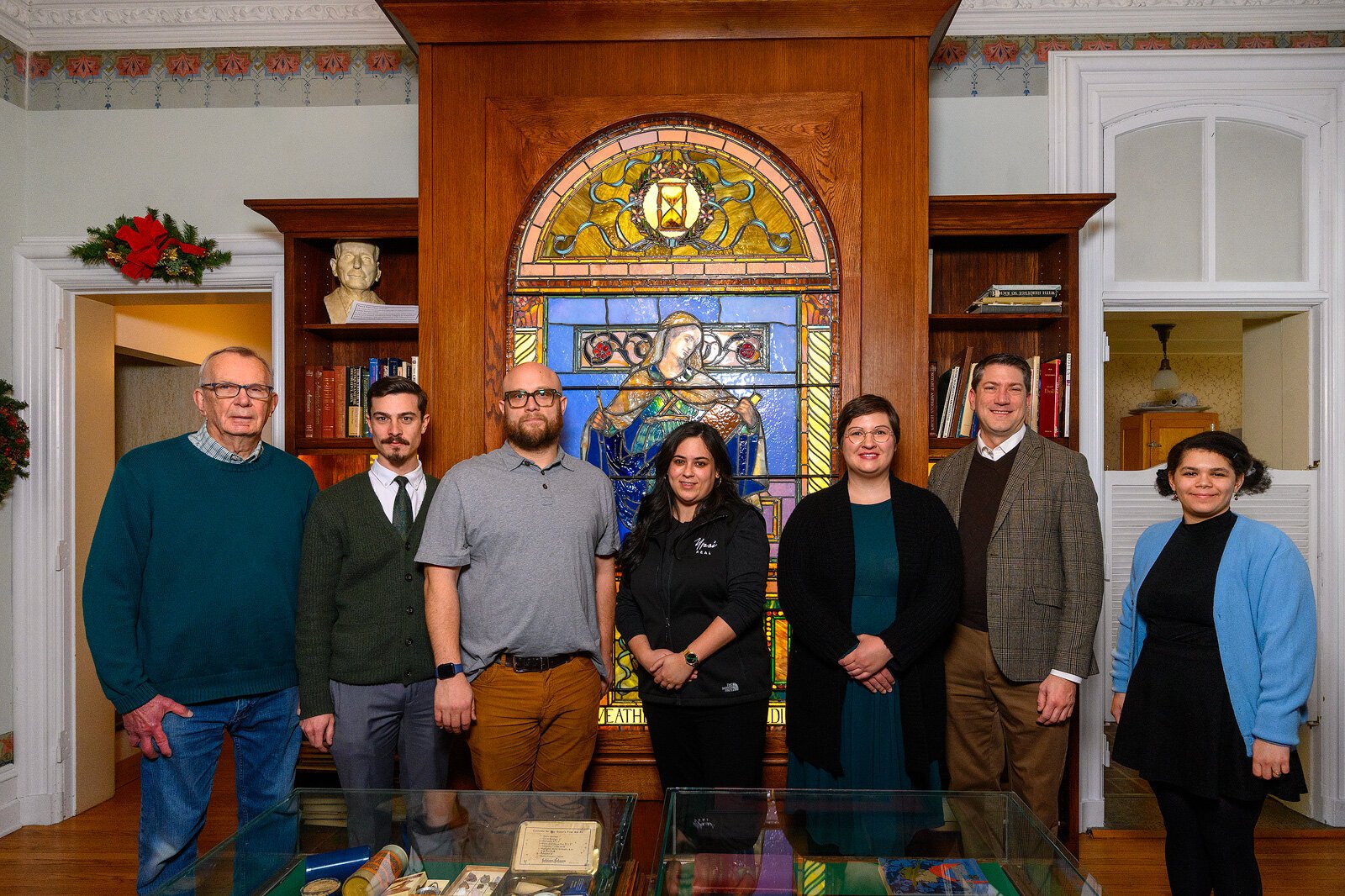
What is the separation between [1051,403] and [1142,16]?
1.70 meters

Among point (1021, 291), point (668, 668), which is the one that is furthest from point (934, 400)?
point (668, 668)

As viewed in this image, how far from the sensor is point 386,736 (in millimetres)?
2389

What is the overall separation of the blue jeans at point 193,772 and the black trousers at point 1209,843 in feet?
7.41

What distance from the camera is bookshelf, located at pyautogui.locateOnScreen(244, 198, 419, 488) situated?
3.23 metres

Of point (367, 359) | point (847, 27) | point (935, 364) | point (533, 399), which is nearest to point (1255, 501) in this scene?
point (935, 364)

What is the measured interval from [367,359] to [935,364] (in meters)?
2.24

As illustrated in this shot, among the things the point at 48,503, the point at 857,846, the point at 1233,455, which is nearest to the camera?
the point at 857,846

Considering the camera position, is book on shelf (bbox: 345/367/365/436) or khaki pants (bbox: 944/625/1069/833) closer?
khaki pants (bbox: 944/625/1069/833)

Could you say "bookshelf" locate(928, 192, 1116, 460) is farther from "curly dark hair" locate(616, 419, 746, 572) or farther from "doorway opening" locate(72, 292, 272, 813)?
"doorway opening" locate(72, 292, 272, 813)

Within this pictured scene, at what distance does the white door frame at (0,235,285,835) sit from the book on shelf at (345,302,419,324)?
64 cm

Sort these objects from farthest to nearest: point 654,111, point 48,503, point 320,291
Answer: point 48,503 → point 320,291 → point 654,111

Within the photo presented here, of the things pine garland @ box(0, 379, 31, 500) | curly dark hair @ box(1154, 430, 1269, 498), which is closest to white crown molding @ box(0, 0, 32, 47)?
pine garland @ box(0, 379, 31, 500)

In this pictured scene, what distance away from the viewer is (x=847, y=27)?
303 cm

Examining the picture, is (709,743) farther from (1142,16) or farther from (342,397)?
(1142,16)
